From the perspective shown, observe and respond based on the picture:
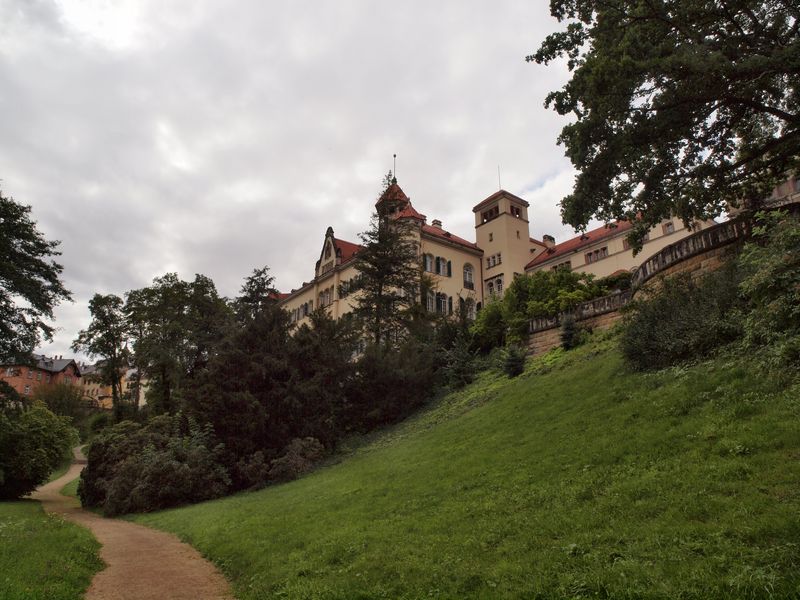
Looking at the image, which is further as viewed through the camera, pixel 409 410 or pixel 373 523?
pixel 409 410

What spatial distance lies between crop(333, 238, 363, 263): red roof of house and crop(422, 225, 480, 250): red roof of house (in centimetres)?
847

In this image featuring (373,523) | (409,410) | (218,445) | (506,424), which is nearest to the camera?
(373,523)

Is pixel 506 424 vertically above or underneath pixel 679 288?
underneath

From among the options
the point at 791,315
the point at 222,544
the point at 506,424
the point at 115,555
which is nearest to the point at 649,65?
the point at 791,315

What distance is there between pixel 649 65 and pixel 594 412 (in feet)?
25.5

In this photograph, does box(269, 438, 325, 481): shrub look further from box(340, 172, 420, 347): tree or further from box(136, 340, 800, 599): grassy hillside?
box(340, 172, 420, 347): tree

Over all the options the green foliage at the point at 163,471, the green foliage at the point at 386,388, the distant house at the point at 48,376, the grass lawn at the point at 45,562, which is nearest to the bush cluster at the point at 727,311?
the grass lawn at the point at 45,562

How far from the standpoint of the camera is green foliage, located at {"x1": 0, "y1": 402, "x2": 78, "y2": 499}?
27.5 meters

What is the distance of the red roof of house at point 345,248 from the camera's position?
5982 centimetres

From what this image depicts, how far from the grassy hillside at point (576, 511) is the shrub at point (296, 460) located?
575cm

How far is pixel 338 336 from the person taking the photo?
95.1ft

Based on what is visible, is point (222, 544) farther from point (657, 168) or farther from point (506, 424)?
point (657, 168)

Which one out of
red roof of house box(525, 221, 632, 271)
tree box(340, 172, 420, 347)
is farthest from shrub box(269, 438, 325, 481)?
red roof of house box(525, 221, 632, 271)

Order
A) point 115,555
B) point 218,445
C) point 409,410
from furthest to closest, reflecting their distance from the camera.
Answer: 1. point 409,410
2. point 218,445
3. point 115,555
